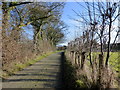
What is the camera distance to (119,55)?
13.6 ft

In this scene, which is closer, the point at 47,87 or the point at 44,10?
the point at 47,87

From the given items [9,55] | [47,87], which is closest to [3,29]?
[9,55]

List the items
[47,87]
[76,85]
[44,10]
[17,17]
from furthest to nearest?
[44,10] → [17,17] → [47,87] → [76,85]

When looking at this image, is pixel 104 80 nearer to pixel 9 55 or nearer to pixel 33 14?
pixel 9 55

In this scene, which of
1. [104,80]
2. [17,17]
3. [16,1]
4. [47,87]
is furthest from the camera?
[17,17]

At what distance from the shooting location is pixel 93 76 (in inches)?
184

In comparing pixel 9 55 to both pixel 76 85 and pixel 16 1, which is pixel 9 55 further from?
pixel 16 1

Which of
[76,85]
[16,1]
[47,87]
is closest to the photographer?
[76,85]

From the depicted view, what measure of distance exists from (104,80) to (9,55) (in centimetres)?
631

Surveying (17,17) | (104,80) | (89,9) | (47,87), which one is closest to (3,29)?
(47,87)

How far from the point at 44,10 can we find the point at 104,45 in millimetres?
13724

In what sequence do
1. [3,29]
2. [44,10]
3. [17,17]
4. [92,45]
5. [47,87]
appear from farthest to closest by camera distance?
[44,10]
[17,17]
[3,29]
[92,45]
[47,87]

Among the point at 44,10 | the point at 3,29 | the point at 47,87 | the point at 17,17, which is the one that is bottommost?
the point at 47,87

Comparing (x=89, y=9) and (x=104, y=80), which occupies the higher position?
(x=89, y=9)
